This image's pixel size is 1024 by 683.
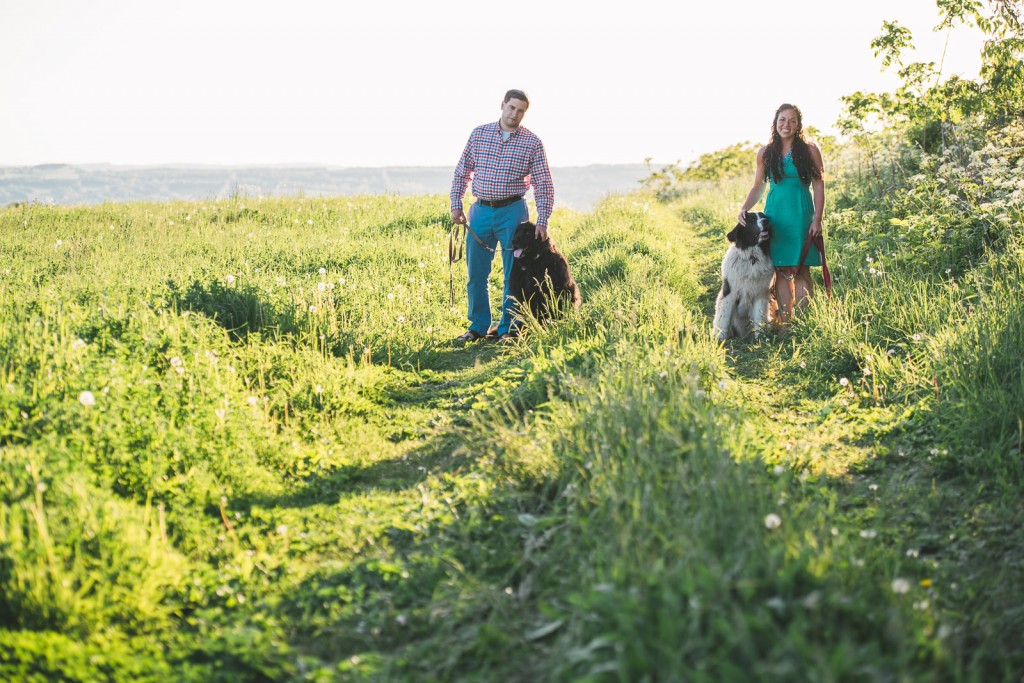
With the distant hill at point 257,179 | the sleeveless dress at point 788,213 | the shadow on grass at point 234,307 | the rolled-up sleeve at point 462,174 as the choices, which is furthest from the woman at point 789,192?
the distant hill at point 257,179

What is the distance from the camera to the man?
7223 mm

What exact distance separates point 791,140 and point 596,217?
304 inches

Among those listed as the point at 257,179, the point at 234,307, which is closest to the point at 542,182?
the point at 234,307

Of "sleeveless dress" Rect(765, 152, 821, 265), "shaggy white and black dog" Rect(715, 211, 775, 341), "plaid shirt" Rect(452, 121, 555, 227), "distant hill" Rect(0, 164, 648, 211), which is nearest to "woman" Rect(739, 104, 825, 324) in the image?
"sleeveless dress" Rect(765, 152, 821, 265)

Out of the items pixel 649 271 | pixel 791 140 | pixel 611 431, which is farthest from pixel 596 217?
pixel 611 431

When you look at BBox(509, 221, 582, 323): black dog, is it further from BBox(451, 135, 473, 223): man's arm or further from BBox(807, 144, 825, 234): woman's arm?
BBox(807, 144, 825, 234): woman's arm

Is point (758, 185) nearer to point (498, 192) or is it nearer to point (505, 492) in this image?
point (498, 192)

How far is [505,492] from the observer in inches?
148

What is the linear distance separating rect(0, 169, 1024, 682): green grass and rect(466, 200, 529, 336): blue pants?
0.88m

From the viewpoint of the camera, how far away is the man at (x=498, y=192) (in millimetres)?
7223

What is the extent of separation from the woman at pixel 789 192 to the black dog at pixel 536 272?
1.72m

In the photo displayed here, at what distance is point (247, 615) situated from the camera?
9.78 ft

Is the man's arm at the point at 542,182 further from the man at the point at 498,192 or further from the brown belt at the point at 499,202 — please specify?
the brown belt at the point at 499,202

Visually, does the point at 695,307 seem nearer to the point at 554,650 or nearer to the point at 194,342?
the point at 194,342
